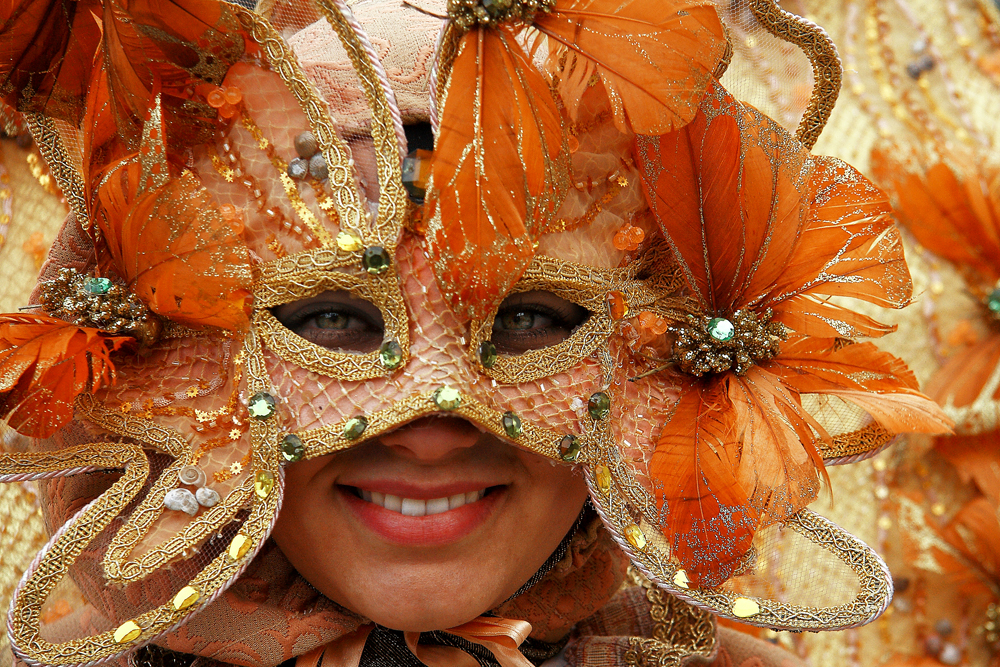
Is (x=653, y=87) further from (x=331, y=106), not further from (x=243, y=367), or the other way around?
(x=243, y=367)

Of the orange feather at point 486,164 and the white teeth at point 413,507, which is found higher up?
the orange feather at point 486,164

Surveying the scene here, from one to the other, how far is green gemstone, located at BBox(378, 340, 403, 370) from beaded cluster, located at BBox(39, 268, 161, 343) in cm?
36

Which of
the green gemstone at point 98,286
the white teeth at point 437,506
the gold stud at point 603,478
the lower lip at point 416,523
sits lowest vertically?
the lower lip at point 416,523

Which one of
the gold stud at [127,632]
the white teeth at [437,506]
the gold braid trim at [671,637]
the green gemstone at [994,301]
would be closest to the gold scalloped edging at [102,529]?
the gold stud at [127,632]

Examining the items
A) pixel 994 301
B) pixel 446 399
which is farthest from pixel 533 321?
pixel 994 301

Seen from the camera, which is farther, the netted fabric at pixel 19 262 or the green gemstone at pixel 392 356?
the netted fabric at pixel 19 262

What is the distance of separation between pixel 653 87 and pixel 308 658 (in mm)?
975

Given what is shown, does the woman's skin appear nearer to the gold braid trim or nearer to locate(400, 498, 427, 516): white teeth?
locate(400, 498, 427, 516): white teeth

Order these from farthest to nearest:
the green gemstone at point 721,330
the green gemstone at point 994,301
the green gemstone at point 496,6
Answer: the green gemstone at point 994,301
the green gemstone at point 721,330
the green gemstone at point 496,6

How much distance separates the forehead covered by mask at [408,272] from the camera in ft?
4.38

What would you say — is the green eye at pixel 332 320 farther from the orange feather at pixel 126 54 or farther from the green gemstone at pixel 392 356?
the orange feather at pixel 126 54

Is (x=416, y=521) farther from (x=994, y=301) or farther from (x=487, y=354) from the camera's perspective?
(x=994, y=301)

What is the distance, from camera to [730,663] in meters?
1.86

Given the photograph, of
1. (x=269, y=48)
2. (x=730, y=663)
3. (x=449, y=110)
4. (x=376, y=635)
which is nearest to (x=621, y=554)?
(x=730, y=663)
